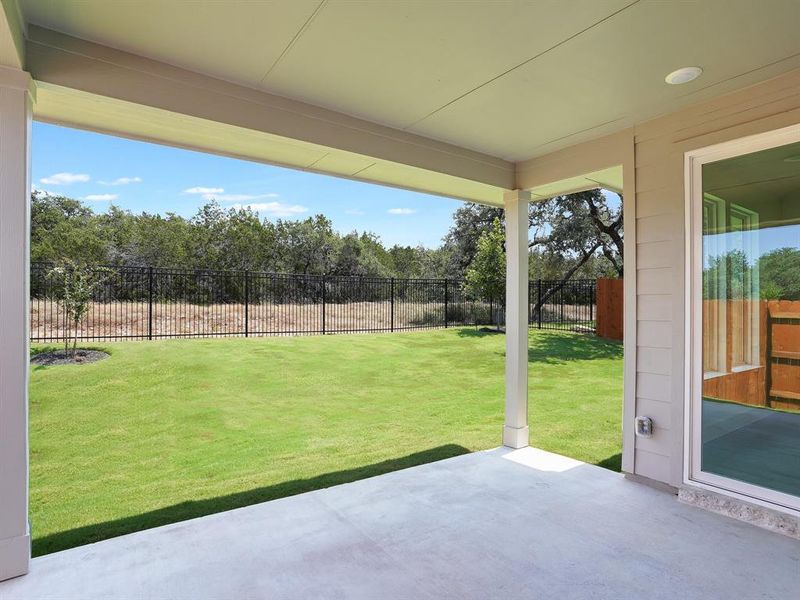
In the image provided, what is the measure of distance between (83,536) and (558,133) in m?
4.16

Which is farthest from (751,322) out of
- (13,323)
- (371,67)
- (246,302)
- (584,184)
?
(246,302)

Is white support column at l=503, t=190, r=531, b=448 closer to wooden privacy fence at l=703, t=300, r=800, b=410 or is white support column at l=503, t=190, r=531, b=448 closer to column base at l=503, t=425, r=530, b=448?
column base at l=503, t=425, r=530, b=448

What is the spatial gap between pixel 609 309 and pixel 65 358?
451 inches

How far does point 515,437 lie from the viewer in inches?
156

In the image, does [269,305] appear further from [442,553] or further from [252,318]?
[442,553]

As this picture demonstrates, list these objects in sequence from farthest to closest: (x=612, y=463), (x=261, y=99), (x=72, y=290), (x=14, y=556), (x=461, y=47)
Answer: (x=72, y=290), (x=612, y=463), (x=261, y=99), (x=461, y=47), (x=14, y=556)

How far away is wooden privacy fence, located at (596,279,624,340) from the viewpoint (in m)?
11.1

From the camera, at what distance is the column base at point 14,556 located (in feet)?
6.56

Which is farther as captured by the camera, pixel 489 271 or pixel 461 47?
pixel 489 271

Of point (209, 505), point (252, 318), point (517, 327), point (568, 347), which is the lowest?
point (209, 505)

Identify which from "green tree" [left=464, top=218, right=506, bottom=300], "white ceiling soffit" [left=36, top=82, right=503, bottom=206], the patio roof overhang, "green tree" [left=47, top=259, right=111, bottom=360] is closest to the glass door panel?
the patio roof overhang

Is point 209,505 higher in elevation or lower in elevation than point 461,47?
lower

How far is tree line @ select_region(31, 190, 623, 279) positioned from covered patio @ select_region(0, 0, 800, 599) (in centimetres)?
913

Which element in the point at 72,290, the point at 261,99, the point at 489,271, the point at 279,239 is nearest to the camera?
the point at 261,99
